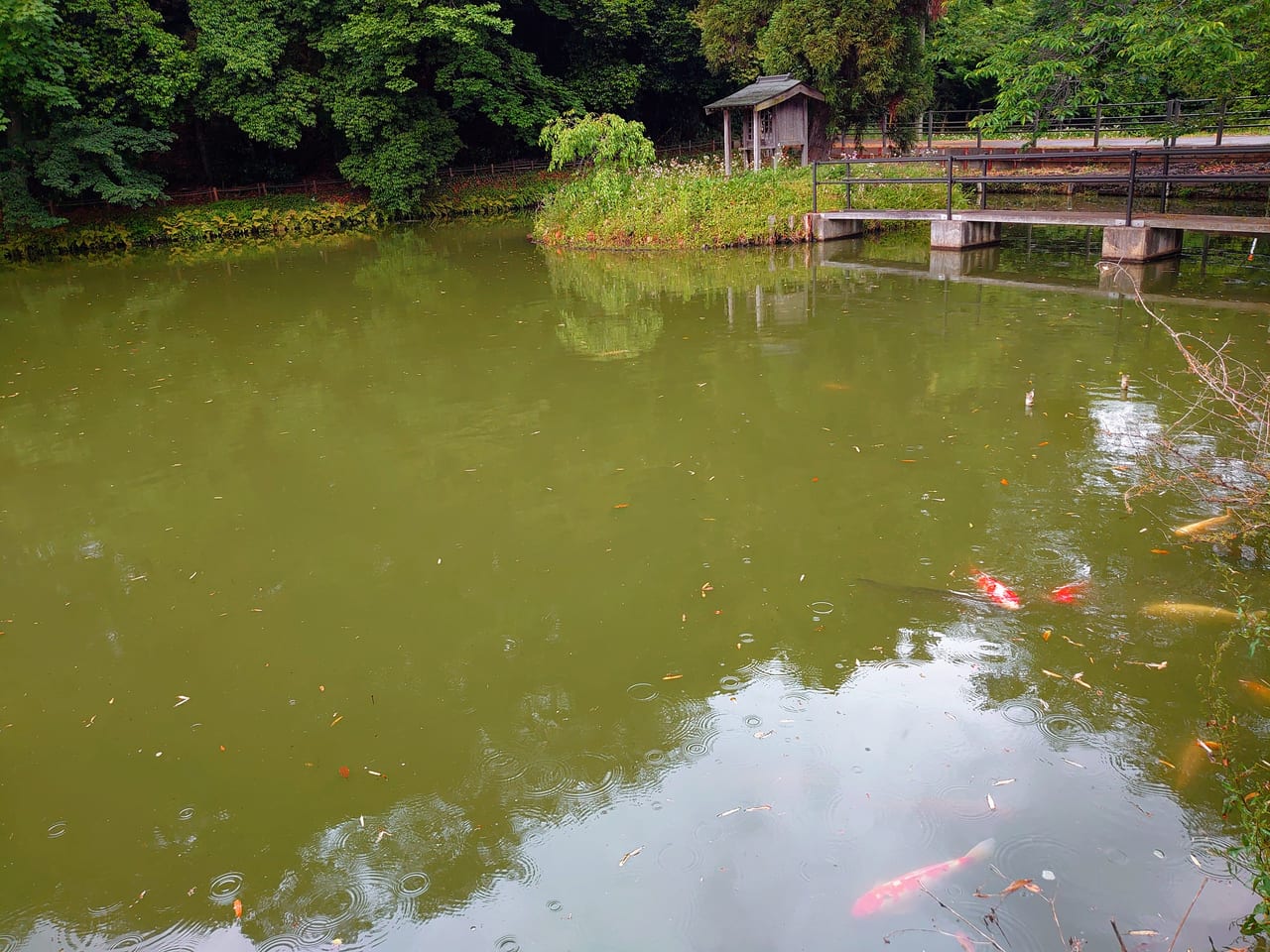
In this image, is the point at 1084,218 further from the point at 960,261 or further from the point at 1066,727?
the point at 1066,727

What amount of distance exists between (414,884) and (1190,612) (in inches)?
148

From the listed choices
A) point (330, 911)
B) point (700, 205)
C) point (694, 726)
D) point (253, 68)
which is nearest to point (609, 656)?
point (694, 726)

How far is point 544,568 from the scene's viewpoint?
5.54 meters

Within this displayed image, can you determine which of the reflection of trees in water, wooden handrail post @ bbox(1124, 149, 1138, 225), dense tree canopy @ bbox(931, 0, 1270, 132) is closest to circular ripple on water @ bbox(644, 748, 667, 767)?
the reflection of trees in water

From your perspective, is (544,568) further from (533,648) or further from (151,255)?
(151,255)

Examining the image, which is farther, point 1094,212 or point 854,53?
point 854,53

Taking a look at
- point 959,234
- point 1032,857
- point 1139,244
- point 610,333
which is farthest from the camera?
point 959,234

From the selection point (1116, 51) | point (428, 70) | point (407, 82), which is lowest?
point (1116, 51)

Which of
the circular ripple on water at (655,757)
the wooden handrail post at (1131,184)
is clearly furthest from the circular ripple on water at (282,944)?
the wooden handrail post at (1131,184)

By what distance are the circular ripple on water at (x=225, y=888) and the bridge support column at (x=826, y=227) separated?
627 inches

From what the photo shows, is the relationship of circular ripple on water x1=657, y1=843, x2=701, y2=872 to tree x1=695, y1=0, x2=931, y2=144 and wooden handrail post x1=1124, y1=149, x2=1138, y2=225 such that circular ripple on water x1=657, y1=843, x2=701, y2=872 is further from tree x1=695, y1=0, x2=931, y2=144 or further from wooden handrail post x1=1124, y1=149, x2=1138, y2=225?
tree x1=695, y1=0, x2=931, y2=144

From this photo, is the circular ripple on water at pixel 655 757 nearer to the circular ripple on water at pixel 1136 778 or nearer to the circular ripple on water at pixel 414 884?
the circular ripple on water at pixel 414 884

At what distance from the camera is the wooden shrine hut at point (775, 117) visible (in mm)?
20531

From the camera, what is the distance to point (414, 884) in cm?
336
